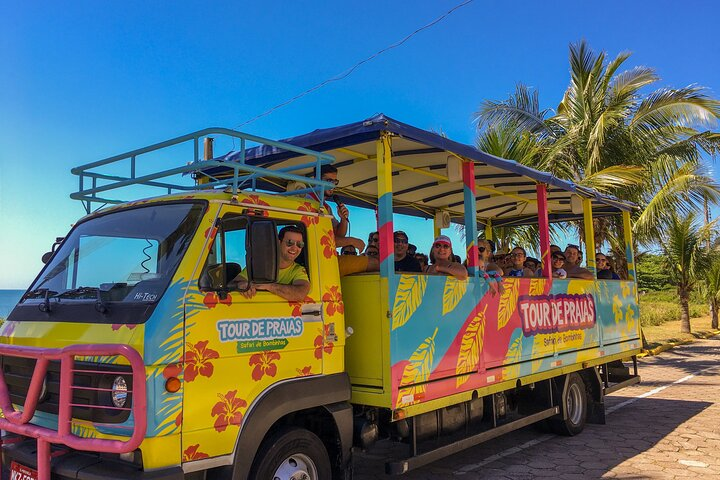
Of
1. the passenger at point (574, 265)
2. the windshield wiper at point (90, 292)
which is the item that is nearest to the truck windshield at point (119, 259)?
the windshield wiper at point (90, 292)

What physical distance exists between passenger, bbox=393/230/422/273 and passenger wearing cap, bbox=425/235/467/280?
9.6 inches

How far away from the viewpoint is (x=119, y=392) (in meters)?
3.05

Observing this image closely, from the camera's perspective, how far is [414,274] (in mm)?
4684

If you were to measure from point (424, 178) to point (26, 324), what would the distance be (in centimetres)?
466

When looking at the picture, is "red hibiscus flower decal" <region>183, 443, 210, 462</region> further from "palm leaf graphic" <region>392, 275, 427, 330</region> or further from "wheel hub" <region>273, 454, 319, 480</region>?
"palm leaf graphic" <region>392, 275, 427, 330</region>

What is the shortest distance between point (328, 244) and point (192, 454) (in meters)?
1.83

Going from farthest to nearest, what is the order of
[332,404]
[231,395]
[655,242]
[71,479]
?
[655,242] < [332,404] < [231,395] < [71,479]

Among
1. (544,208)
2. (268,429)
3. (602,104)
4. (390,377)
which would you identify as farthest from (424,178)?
(602,104)

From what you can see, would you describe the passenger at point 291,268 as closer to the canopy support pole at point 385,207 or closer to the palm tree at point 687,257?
the canopy support pole at point 385,207

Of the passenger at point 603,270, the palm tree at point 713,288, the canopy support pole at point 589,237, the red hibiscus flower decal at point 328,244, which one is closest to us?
the red hibiscus flower decal at point 328,244

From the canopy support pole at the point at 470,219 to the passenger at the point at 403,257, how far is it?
54 centimetres

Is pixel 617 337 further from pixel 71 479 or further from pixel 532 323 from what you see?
pixel 71 479

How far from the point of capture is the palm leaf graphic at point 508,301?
587 cm

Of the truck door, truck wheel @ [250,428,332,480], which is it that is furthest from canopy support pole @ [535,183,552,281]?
truck wheel @ [250,428,332,480]
